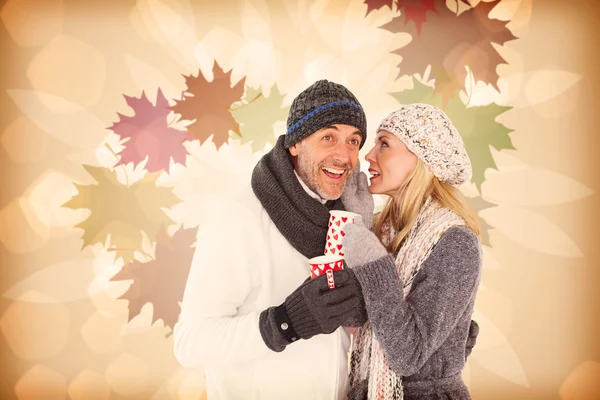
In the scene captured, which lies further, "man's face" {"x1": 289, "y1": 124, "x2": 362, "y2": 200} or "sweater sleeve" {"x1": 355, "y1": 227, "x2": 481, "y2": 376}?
"man's face" {"x1": 289, "y1": 124, "x2": 362, "y2": 200}

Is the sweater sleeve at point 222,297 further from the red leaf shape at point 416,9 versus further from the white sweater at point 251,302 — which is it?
the red leaf shape at point 416,9

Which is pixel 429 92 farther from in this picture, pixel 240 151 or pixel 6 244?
pixel 6 244

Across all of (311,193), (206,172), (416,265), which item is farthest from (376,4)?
(416,265)

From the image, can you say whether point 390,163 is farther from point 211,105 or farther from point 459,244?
point 211,105

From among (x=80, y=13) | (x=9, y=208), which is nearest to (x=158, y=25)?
(x=80, y=13)

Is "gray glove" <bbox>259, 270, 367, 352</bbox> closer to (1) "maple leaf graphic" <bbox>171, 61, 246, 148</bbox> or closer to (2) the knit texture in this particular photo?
(2) the knit texture

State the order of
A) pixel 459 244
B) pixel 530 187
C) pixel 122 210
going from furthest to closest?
pixel 530 187 → pixel 122 210 → pixel 459 244

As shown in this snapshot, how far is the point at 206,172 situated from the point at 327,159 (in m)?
1.29

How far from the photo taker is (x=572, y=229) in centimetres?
280

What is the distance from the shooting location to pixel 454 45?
279 centimetres

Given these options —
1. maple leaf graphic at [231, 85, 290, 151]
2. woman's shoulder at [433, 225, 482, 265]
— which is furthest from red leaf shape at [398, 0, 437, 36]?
woman's shoulder at [433, 225, 482, 265]

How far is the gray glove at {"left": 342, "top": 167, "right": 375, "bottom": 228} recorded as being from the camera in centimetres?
168

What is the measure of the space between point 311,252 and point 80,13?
A: 2286 millimetres

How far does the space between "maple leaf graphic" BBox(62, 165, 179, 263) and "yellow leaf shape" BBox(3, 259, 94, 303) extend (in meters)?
0.14
